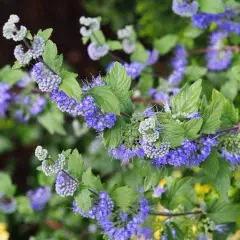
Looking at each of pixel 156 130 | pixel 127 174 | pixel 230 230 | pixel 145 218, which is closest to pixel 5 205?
pixel 127 174

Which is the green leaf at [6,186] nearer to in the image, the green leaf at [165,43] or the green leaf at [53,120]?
the green leaf at [53,120]

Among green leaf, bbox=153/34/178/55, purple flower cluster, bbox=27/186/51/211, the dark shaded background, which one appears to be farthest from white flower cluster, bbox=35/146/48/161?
the dark shaded background

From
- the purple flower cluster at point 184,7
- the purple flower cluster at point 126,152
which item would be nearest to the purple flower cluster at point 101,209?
the purple flower cluster at point 126,152

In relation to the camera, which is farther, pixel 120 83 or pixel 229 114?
pixel 229 114

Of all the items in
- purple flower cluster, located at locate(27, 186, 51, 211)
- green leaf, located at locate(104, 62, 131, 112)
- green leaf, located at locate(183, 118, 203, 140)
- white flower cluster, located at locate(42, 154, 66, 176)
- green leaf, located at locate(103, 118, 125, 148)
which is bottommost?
purple flower cluster, located at locate(27, 186, 51, 211)

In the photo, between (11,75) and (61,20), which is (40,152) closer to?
(11,75)

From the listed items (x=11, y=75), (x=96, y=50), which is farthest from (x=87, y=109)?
(x=11, y=75)

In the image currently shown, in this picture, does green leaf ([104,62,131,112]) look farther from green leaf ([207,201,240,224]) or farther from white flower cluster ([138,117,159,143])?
green leaf ([207,201,240,224])
